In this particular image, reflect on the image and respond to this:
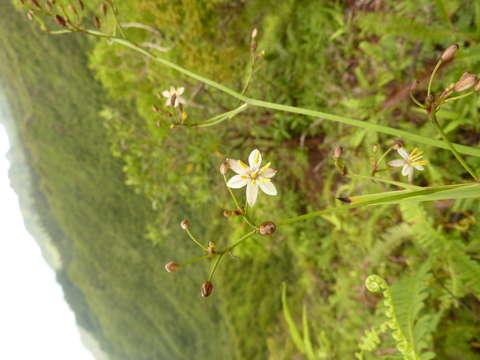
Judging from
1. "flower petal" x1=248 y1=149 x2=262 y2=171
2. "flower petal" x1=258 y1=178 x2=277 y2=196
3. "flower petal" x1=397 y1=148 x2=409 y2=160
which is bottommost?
"flower petal" x1=258 y1=178 x2=277 y2=196

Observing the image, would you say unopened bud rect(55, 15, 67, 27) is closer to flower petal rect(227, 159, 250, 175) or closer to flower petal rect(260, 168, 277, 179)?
flower petal rect(227, 159, 250, 175)

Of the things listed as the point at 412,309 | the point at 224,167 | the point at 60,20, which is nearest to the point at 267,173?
the point at 224,167

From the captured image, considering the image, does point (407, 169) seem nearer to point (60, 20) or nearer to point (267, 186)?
point (267, 186)

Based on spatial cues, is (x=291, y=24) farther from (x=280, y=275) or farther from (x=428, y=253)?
(x=280, y=275)

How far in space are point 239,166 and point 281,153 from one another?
3.16 metres

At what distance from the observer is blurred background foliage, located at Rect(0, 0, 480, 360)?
2867 mm

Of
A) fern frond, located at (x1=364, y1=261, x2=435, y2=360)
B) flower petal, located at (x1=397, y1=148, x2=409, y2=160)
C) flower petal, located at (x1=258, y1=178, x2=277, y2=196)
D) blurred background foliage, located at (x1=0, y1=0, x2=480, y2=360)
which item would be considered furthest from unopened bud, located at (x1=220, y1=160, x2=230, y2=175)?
fern frond, located at (x1=364, y1=261, x2=435, y2=360)

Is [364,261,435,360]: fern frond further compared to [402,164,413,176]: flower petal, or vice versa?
[364,261,435,360]: fern frond

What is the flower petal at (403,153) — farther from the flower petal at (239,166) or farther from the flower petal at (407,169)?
the flower petal at (239,166)

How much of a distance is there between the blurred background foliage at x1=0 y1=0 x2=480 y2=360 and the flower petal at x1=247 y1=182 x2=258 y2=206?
21 cm

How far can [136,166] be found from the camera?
5598 mm

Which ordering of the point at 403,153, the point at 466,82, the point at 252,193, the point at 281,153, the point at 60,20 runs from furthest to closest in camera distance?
the point at 281,153 < the point at 60,20 < the point at 403,153 < the point at 252,193 < the point at 466,82

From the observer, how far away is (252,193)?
4.53 ft

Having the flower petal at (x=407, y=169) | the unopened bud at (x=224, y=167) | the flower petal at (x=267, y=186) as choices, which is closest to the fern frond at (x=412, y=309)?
the flower petal at (x=407, y=169)
